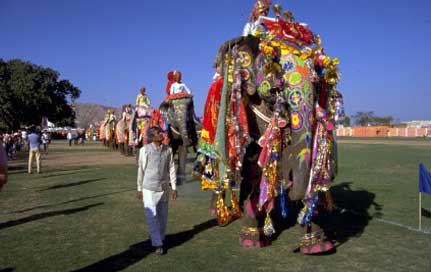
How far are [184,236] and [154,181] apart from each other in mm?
1215

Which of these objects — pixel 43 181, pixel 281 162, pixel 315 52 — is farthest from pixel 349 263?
pixel 43 181

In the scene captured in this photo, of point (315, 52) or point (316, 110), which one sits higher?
point (315, 52)

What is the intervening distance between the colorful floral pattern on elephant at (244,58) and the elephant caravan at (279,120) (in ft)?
0.04

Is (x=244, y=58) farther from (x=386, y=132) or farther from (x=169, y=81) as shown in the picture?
(x=386, y=132)

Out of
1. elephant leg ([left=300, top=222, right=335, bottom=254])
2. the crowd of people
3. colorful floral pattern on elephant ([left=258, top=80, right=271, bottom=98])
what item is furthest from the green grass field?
colorful floral pattern on elephant ([left=258, top=80, right=271, bottom=98])

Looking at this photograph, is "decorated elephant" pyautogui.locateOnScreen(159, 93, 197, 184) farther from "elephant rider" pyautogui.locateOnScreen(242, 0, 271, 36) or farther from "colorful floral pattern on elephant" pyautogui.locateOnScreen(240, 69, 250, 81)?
"colorful floral pattern on elephant" pyautogui.locateOnScreen(240, 69, 250, 81)

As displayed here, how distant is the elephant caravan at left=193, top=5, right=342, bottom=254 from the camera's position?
15.6ft

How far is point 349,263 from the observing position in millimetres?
4938

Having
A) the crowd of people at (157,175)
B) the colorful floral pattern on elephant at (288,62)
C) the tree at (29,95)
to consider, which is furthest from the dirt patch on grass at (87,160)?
the tree at (29,95)

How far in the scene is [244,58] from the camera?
5.17m

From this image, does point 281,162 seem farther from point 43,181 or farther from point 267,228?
point 43,181

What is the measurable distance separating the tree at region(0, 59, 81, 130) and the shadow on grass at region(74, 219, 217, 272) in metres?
49.6

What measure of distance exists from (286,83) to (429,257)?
9.35ft

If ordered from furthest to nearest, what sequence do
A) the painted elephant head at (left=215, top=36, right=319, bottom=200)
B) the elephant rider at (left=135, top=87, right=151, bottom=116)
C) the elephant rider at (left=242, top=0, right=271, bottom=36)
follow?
1. the elephant rider at (left=135, top=87, right=151, bottom=116)
2. the elephant rider at (left=242, top=0, right=271, bottom=36)
3. the painted elephant head at (left=215, top=36, right=319, bottom=200)
